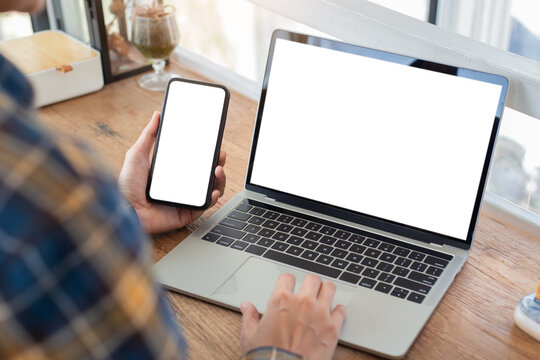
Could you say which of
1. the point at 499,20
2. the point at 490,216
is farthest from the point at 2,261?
the point at 499,20

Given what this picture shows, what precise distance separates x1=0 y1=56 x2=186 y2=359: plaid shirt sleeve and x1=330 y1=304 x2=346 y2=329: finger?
1.14ft

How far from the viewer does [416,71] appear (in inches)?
32.0

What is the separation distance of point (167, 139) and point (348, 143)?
25cm

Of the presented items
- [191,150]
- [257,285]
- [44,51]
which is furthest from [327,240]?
[44,51]

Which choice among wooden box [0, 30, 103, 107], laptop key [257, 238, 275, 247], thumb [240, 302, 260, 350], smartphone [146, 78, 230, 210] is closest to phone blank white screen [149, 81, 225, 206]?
smartphone [146, 78, 230, 210]

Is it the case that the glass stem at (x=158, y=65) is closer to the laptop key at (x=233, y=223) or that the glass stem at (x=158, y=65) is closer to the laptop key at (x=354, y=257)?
the laptop key at (x=233, y=223)

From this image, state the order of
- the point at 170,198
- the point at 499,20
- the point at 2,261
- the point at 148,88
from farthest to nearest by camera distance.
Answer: the point at 499,20 → the point at 148,88 → the point at 170,198 → the point at 2,261

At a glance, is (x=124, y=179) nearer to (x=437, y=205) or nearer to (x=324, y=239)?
Answer: (x=324, y=239)

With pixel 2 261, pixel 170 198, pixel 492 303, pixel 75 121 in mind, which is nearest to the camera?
pixel 2 261

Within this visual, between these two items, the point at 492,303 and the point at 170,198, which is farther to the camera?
the point at 170,198

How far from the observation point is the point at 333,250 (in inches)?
32.2

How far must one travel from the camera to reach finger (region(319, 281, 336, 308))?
0.71 metres

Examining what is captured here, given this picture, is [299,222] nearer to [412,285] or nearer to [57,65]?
[412,285]

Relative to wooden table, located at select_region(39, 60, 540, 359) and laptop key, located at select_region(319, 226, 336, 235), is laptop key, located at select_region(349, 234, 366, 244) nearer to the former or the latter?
laptop key, located at select_region(319, 226, 336, 235)
